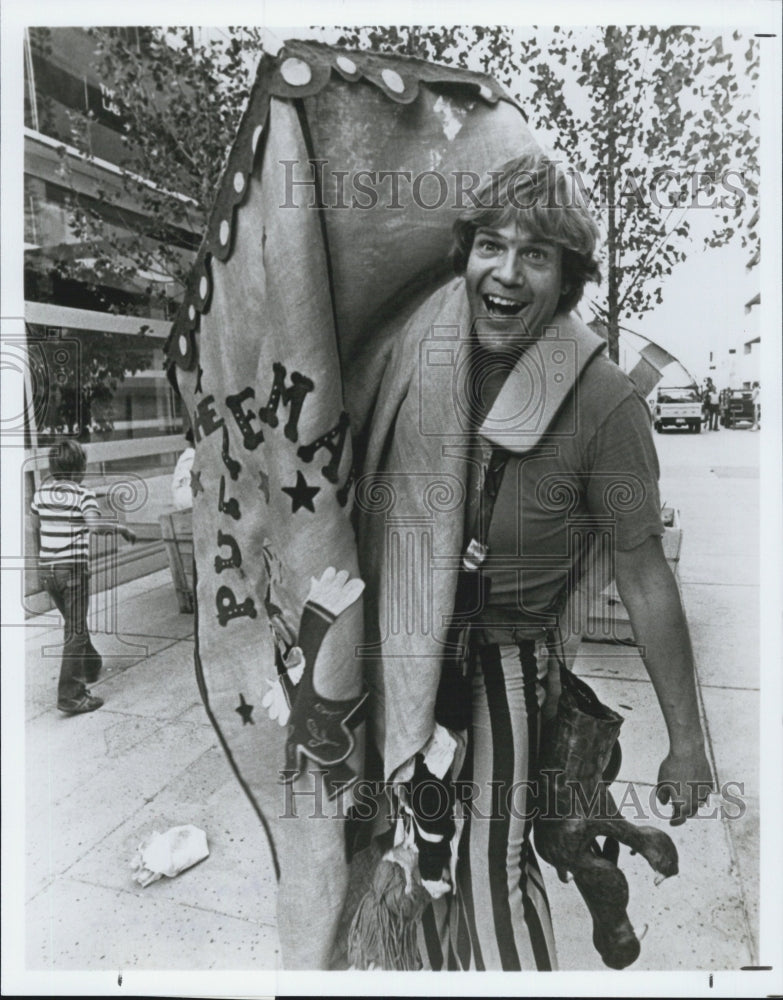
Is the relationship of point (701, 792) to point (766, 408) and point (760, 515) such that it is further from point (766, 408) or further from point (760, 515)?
point (766, 408)

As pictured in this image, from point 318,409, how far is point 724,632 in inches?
53.3

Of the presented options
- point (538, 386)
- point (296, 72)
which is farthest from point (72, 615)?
point (296, 72)

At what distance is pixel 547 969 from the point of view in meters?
2.41

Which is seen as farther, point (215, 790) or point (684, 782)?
point (215, 790)

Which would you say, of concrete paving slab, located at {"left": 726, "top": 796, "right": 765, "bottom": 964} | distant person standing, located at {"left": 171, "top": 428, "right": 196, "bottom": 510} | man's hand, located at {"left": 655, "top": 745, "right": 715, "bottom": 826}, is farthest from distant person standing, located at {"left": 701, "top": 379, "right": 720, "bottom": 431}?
distant person standing, located at {"left": 171, "top": 428, "right": 196, "bottom": 510}

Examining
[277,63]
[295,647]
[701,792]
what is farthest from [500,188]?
[701,792]

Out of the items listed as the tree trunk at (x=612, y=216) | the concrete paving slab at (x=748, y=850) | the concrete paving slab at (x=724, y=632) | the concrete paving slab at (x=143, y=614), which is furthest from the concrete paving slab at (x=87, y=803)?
the tree trunk at (x=612, y=216)

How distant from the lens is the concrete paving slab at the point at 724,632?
7.43ft

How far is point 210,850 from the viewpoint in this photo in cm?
252

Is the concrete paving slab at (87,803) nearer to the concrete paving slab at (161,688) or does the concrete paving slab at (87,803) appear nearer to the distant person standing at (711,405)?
the concrete paving slab at (161,688)

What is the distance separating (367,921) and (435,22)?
265cm

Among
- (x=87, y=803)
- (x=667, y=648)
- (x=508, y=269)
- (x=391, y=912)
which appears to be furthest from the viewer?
(x=87, y=803)

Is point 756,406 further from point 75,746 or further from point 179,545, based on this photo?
point 75,746

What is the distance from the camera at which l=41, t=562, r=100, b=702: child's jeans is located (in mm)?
2455
